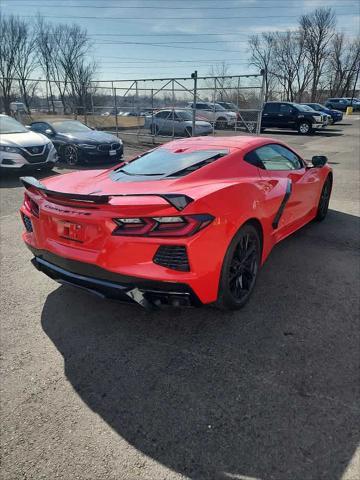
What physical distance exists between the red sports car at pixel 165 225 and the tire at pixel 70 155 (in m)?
7.81

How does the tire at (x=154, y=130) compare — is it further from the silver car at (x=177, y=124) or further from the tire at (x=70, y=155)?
the tire at (x=70, y=155)

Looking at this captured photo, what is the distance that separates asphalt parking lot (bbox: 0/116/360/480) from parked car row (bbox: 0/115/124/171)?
19.2 feet

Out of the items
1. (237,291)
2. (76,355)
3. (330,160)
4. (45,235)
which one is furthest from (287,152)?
(330,160)

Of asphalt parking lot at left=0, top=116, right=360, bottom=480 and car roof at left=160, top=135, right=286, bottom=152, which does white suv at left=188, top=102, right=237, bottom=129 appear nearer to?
car roof at left=160, top=135, right=286, bottom=152

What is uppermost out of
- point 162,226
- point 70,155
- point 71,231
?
point 162,226

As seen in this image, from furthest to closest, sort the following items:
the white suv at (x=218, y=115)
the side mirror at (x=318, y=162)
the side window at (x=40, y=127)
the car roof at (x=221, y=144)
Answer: the white suv at (x=218, y=115) → the side window at (x=40, y=127) → the side mirror at (x=318, y=162) → the car roof at (x=221, y=144)

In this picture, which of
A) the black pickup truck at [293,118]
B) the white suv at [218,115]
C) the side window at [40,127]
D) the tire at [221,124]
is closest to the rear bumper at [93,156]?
the side window at [40,127]

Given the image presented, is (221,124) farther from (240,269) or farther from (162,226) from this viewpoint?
(162,226)

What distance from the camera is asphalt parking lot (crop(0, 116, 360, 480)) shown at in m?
1.88

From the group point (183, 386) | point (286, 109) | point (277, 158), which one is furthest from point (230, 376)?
point (286, 109)

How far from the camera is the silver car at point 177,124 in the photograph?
52.4 feet

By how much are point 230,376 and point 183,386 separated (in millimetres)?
321

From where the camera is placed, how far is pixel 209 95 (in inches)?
586

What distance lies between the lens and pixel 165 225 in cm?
245
